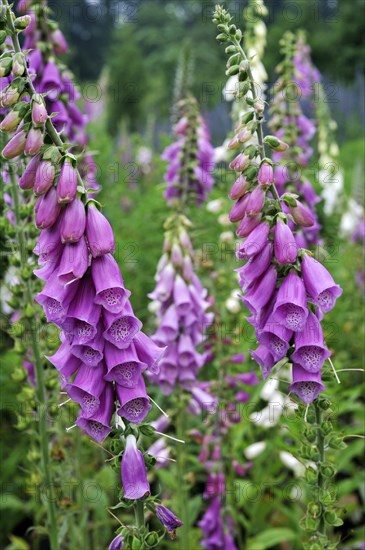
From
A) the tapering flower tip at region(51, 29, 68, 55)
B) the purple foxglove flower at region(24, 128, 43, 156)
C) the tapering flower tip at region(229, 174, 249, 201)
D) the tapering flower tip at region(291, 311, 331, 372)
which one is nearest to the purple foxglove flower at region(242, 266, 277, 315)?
the tapering flower tip at region(291, 311, 331, 372)

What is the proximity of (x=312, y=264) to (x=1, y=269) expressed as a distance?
1499 mm

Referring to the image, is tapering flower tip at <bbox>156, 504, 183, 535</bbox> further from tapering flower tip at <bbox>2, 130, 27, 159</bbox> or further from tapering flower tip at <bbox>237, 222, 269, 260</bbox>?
tapering flower tip at <bbox>2, 130, 27, 159</bbox>

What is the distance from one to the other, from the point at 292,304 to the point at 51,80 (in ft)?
5.72

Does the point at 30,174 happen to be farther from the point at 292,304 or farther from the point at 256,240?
the point at 292,304

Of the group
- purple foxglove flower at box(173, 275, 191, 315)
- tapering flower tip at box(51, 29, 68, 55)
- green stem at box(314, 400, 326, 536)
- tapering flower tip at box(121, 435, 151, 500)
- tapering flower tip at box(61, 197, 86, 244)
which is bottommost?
purple foxglove flower at box(173, 275, 191, 315)

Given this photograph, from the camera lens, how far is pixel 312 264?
5.64ft

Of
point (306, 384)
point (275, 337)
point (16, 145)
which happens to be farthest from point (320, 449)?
point (16, 145)

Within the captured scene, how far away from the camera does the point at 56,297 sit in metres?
1.57

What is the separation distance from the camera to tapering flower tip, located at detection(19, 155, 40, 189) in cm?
158

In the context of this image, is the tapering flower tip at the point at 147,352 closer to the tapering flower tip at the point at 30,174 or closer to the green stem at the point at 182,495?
the tapering flower tip at the point at 30,174

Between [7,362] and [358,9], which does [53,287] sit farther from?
[358,9]

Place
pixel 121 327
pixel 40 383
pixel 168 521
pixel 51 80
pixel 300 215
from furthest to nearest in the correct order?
pixel 51 80, pixel 40 383, pixel 300 215, pixel 168 521, pixel 121 327

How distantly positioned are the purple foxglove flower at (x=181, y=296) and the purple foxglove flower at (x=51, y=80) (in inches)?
39.8

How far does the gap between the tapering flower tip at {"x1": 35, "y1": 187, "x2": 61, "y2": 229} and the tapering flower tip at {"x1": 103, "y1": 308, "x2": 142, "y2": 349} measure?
26 centimetres
